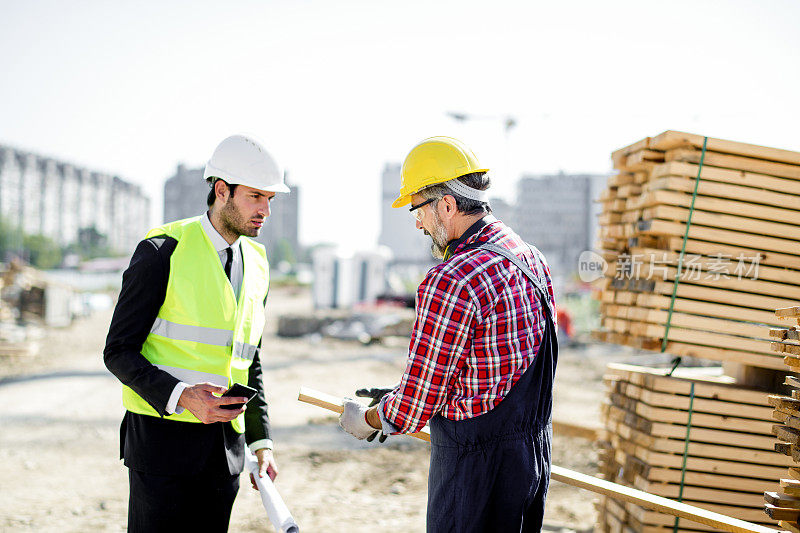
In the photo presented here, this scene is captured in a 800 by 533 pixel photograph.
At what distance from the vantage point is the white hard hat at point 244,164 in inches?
113

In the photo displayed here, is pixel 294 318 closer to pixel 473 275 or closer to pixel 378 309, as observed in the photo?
pixel 378 309

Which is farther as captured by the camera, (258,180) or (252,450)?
(252,450)

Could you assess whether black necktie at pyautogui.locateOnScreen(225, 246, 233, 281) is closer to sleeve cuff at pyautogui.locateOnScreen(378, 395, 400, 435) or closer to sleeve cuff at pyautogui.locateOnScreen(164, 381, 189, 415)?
sleeve cuff at pyautogui.locateOnScreen(164, 381, 189, 415)

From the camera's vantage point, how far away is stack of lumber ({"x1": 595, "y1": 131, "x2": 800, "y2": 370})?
13.3 ft

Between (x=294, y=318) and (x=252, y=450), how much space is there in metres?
18.4

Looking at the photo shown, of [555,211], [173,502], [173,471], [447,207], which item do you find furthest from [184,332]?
[555,211]

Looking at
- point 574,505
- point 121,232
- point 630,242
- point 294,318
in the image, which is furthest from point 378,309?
point 121,232

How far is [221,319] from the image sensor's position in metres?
2.76

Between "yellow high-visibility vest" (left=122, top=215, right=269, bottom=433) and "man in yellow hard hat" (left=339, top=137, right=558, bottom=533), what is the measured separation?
780mm

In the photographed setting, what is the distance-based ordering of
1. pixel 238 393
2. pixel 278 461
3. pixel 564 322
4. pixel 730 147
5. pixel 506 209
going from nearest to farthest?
pixel 238 393
pixel 730 147
pixel 278 461
pixel 564 322
pixel 506 209

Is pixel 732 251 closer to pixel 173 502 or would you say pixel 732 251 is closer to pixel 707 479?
pixel 707 479

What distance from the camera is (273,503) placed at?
267 cm

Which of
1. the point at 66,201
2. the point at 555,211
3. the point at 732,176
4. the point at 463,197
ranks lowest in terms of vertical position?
the point at 66,201

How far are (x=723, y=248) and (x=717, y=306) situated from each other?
1.23 feet
